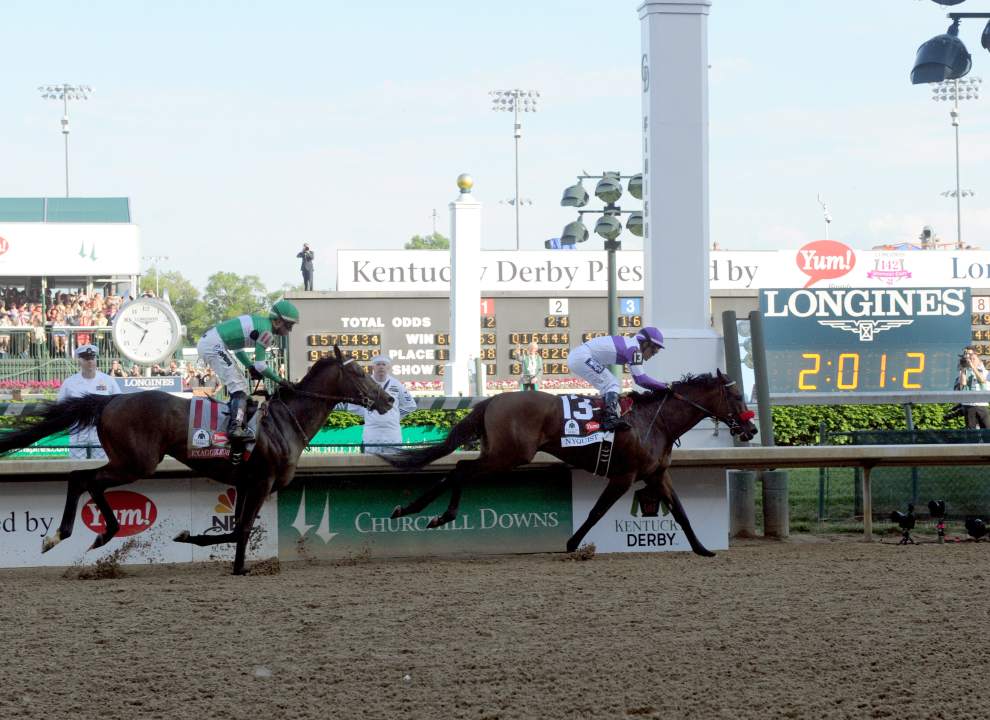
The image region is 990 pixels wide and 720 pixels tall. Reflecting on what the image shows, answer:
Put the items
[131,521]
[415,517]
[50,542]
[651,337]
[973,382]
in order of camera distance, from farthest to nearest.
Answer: [973,382]
[415,517]
[131,521]
[651,337]
[50,542]

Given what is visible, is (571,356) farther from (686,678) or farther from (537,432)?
(686,678)

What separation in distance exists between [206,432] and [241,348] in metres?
0.63

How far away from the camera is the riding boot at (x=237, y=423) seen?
8.82 metres

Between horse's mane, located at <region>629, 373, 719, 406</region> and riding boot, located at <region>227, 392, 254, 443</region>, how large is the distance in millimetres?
2954

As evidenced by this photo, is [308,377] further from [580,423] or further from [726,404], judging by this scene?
[726,404]

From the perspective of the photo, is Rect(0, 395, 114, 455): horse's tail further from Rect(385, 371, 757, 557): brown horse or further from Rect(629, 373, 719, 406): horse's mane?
Rect(629, 373, 719, 406): horse's mane

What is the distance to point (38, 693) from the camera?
18.2 ft

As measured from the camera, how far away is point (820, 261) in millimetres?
36406

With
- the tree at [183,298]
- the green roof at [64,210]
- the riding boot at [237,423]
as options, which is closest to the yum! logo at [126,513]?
the riding boot at [237,423]

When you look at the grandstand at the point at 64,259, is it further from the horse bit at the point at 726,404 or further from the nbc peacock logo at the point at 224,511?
the horse bit at the point at 726,404

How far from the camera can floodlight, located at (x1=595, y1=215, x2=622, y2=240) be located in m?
18.5

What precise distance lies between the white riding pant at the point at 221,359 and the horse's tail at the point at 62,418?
→ 0.72m

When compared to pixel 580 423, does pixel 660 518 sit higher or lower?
lower

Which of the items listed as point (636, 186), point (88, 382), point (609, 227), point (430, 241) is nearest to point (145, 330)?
point (609, 227)
